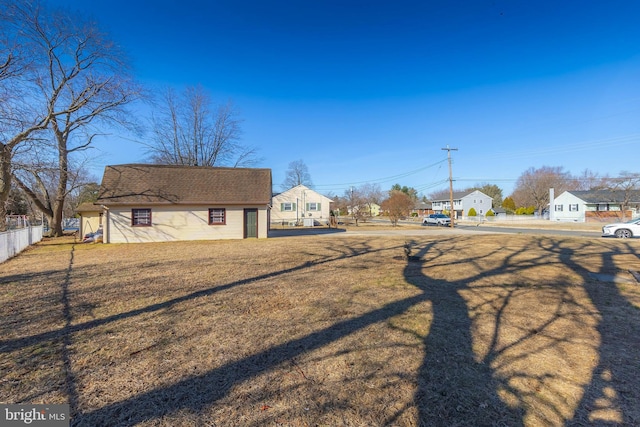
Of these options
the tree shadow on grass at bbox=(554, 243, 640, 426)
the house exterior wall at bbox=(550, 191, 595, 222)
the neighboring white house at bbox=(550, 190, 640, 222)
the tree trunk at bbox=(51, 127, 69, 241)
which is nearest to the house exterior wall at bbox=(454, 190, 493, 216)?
the house exterior wall at bbox=(550, 191, 595, 222)

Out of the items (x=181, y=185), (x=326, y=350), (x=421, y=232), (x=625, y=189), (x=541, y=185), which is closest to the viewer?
(x=326, y=350)

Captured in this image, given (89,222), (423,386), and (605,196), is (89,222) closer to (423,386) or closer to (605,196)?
(423,386)

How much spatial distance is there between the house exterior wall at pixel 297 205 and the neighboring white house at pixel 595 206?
4037 centimetres

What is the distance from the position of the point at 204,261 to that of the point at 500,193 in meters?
88.1

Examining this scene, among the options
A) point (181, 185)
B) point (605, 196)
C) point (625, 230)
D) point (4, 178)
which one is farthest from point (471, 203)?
point (4, 178)

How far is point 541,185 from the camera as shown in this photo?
6334 centimetres

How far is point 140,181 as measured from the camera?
58.7 feet

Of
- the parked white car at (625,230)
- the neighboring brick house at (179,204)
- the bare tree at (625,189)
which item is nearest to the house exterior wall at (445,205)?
the bare tree at (625,189)

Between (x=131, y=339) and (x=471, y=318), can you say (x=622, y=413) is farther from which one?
(x=131, y=339)

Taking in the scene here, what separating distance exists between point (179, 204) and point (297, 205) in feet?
84.9

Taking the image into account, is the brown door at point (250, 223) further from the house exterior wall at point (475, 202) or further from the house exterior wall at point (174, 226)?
the house exterior wall at point (475, 202)

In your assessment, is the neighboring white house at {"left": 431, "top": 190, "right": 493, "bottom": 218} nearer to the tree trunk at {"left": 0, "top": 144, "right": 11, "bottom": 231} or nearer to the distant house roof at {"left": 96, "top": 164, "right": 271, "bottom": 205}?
the distant house roof at {"left": 96, "top": 164, "right": 271, "bottom": 205}

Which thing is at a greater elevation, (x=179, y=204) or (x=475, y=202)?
(x=475, y=202)

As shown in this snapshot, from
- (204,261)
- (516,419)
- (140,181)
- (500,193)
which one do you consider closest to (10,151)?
(140,181)
